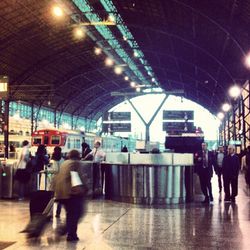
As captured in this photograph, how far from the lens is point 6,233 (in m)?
7.65

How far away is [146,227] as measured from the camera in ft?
26.9

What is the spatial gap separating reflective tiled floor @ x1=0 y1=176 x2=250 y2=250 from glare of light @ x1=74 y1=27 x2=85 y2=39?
24.1 meters

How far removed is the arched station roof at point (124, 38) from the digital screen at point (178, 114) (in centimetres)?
435

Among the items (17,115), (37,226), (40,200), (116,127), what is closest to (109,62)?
(17,115)

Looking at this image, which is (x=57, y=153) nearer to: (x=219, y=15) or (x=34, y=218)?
(x=34, y=218)

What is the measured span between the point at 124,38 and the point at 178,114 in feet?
26.4

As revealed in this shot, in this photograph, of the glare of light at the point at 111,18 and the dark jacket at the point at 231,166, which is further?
the glare of light at the point at 111,18

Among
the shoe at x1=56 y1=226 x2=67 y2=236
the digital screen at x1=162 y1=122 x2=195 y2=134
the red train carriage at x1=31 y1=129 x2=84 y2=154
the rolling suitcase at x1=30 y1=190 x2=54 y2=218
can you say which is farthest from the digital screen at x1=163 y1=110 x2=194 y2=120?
the shoe at x1=56 y1=226 x2=67 y2=236

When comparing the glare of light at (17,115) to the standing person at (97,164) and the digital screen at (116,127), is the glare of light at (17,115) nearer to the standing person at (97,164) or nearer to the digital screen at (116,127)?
the digital screen at (116,127)

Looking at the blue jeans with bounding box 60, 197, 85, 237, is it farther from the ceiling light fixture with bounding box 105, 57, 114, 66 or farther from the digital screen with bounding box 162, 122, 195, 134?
the ceiling light fixture with bounding box 105, 57, 114, 66

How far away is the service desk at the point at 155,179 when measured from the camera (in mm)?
11547

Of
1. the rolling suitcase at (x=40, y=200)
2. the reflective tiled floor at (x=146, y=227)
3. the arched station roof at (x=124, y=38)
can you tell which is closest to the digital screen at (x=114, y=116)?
the arched station roof at (x=124, y=38)

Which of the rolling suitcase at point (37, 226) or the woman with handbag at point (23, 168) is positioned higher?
the woman with handbag at point (23, 168)

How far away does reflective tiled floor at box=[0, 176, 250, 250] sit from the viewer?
22.1ft
